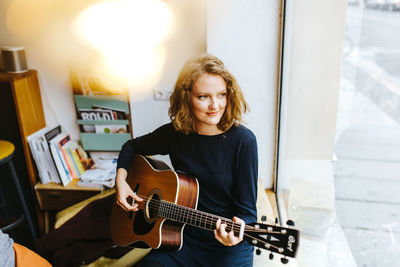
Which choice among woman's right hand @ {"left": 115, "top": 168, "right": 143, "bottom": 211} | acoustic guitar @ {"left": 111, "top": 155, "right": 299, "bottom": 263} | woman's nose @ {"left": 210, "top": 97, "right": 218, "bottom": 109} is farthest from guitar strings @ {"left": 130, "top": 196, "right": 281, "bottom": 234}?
woman's nose @ {"left": 210, "top": 97, "right": 218, "bottom": 109}

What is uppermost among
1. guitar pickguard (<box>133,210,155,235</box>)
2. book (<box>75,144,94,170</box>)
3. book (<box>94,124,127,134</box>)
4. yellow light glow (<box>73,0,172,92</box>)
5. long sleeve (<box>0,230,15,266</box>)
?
yellow light glow (<box>73,0,172,92</box>)

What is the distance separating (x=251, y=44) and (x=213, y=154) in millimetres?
809

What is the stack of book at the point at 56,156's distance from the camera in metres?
2.25

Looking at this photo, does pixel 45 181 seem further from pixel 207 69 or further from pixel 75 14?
pixel 207 69

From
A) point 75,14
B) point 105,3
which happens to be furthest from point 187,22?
point 75,14

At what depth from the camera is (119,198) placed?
5.05 feet

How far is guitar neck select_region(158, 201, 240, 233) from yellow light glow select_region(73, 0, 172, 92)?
108cm

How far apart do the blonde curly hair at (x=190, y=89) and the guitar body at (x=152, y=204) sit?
210 millimetres

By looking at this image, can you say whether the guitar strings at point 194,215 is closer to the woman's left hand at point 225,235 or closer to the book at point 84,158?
the woman's left hand at point 225,235

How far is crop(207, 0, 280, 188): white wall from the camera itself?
1869 millimetres

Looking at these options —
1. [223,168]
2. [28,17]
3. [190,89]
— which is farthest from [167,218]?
[28,17]

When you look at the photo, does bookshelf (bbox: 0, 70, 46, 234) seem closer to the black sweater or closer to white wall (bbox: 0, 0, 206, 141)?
white wall (bbox: 0, 0, 206, 141)

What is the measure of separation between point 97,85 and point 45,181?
0.70 m

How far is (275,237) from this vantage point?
3.53ft
